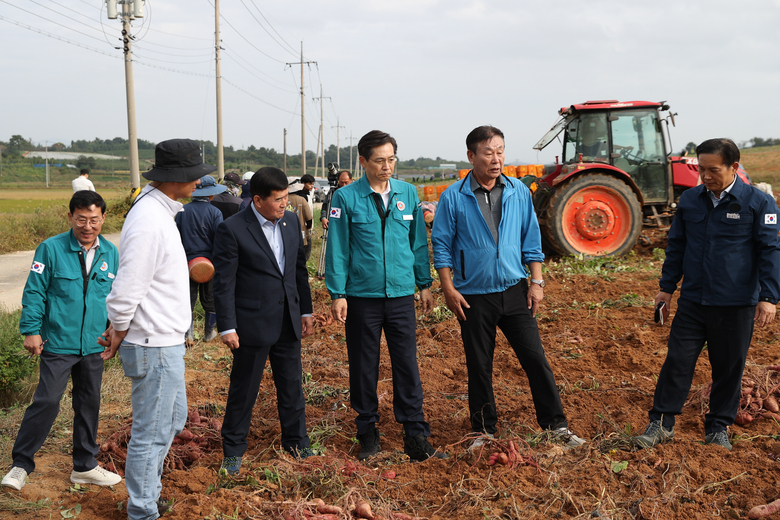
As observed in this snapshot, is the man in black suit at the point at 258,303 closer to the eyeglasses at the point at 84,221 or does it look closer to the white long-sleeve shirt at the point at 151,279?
the white long-sleeve shirt at the point at 151,279

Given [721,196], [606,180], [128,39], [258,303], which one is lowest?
[258,303]

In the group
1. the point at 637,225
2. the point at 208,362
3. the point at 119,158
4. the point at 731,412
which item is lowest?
the point at 208,362

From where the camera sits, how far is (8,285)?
31.7ft

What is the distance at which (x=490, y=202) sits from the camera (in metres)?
3.73

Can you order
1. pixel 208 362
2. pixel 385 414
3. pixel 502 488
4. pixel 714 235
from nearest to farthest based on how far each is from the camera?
pixel 502 488 → pixel 714 235 → pixel 385 414 → pixel 208 362

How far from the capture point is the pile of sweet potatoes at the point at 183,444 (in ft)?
12.7

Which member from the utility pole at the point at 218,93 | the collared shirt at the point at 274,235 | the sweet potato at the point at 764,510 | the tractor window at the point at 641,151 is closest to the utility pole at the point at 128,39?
the utility pole at the point at 218,93

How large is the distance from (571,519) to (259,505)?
4.71ft

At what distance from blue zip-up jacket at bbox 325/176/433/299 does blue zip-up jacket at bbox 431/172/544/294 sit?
22 centimetres

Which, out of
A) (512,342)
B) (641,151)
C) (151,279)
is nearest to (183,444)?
(151,279)

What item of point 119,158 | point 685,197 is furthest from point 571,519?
point 119,158

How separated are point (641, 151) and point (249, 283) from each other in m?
8.55

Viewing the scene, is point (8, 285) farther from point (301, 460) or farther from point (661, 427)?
point (661, 427)

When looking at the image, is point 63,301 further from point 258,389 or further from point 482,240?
point 482,240
